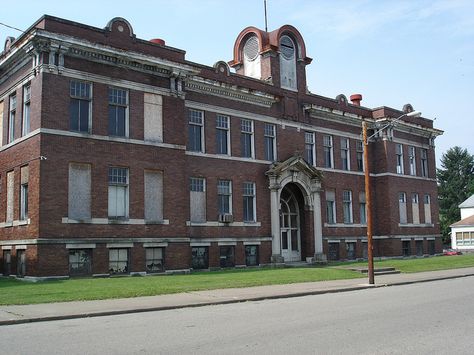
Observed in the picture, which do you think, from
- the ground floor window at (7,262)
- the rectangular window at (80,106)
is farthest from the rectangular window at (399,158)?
the ground floor window at (7,262)

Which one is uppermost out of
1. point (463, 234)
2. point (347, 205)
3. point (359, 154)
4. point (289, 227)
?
point (359, 154)

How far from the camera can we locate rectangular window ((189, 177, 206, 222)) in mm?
29984

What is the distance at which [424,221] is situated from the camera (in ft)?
149

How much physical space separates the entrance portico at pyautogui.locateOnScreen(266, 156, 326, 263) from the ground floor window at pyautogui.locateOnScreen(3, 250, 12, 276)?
50.8ft

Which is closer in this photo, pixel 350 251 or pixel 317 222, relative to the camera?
pixel 317 222

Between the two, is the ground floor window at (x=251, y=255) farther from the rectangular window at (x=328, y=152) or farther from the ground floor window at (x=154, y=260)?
the rectangular window at (x=328, y=152)

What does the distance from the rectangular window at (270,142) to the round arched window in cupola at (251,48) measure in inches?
200

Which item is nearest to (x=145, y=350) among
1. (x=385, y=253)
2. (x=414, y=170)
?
(x=385, y=253)

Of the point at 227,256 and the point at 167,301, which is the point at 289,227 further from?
the point at 167,301

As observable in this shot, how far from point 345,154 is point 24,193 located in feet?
75.7

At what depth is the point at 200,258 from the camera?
2991 cm

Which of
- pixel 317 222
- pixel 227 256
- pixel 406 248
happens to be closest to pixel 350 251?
pixel 317 222

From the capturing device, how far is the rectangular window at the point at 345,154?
40.0 metres

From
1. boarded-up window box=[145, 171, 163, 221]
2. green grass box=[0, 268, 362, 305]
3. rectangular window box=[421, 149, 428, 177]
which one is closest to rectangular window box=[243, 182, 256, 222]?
green grass box=[0, 268, 362, 305]
